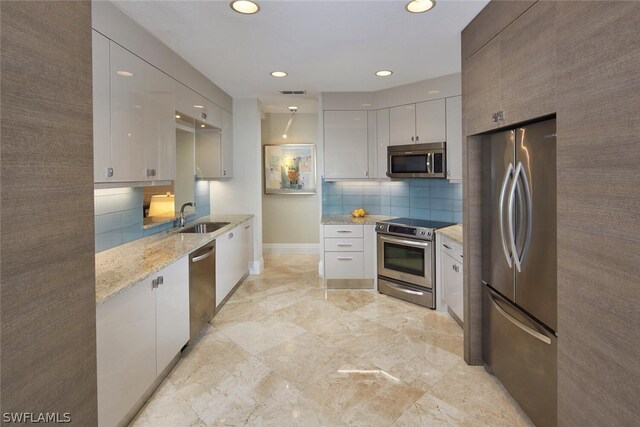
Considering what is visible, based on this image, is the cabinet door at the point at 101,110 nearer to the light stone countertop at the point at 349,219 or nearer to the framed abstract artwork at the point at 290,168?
the light stone countertop at the point at 349,219

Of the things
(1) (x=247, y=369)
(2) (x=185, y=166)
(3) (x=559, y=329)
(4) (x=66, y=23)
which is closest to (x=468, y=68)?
(3) (x=559, y=329)

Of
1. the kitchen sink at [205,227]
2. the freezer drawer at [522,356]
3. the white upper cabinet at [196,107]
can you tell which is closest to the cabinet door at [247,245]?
the kitchen sink at [205,227]

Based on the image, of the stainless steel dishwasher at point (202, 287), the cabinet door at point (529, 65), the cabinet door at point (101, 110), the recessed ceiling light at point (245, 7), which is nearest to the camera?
the cabinet door at point (529, 65)

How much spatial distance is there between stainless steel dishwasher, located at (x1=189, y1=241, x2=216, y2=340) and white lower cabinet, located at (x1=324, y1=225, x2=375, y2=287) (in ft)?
4.86

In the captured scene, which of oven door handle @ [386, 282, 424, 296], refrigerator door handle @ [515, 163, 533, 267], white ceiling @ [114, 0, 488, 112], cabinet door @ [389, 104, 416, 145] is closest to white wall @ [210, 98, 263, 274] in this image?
white ceiling @ [114, 0, 488, 112]

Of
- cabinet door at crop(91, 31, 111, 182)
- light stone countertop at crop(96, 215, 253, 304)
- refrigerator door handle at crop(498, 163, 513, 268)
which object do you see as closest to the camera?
light stone countertop at crop(96, 215, 253, 304)

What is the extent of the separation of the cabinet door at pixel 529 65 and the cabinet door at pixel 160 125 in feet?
7.66

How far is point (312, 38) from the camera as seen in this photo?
8.91 ft

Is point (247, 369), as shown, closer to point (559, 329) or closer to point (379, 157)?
point (559, 329)

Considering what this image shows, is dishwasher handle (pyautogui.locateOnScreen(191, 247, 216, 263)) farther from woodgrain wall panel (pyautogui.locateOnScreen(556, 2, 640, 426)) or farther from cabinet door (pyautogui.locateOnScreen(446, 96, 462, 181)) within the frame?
cabinet door (pyautogui.locateOnScreen(446, 96, 462, 181))

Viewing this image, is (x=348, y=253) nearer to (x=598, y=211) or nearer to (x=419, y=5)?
(x=419, y=5)

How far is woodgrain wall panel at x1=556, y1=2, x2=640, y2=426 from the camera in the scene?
3.65 feet

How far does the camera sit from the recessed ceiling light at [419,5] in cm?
217

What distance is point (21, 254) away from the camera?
67 cm
